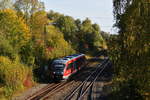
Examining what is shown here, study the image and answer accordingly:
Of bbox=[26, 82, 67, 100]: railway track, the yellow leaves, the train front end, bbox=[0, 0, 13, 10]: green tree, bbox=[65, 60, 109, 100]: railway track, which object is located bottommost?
bbox=[65, 60, 109, 100]: railway track

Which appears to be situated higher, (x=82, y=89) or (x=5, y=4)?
(x=5, y=4)

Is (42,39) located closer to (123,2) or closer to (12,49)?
(12,49)

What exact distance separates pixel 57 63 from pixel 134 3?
18.7 metres

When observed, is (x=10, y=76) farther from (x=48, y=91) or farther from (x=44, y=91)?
(x=48, y=91)

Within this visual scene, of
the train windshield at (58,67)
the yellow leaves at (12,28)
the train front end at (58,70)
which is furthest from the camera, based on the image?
the train windshield at (58,67)

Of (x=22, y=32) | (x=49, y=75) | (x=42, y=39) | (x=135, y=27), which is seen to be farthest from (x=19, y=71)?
(x=135, y=27)

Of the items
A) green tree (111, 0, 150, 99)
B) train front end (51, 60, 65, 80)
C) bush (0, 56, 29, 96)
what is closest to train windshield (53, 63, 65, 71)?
train front end (51, 60, 65, 80)

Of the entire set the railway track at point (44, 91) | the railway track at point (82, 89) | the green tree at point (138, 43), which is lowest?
the railway track at point (82, 89)

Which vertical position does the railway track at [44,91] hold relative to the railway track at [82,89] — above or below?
above

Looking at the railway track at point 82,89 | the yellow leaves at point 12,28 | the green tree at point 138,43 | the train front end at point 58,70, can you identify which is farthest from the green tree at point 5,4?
the green tree at point 138,43

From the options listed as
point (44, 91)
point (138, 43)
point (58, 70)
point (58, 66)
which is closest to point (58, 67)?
point (58, 66)

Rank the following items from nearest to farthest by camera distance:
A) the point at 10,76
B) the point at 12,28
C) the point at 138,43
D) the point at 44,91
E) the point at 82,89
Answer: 1. the point at 138,43
2. the point at 10,76
3. the point at 44,91
4. the point at 82,89
5. the point at 12,28

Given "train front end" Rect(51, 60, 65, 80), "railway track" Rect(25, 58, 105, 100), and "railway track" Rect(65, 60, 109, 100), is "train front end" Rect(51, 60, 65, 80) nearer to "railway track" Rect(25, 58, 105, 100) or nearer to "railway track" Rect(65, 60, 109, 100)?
"railway track" Rect(25, 58, 105, 100)

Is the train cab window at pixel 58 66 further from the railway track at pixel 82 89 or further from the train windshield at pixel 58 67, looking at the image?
the railway track at pixel 82 89
